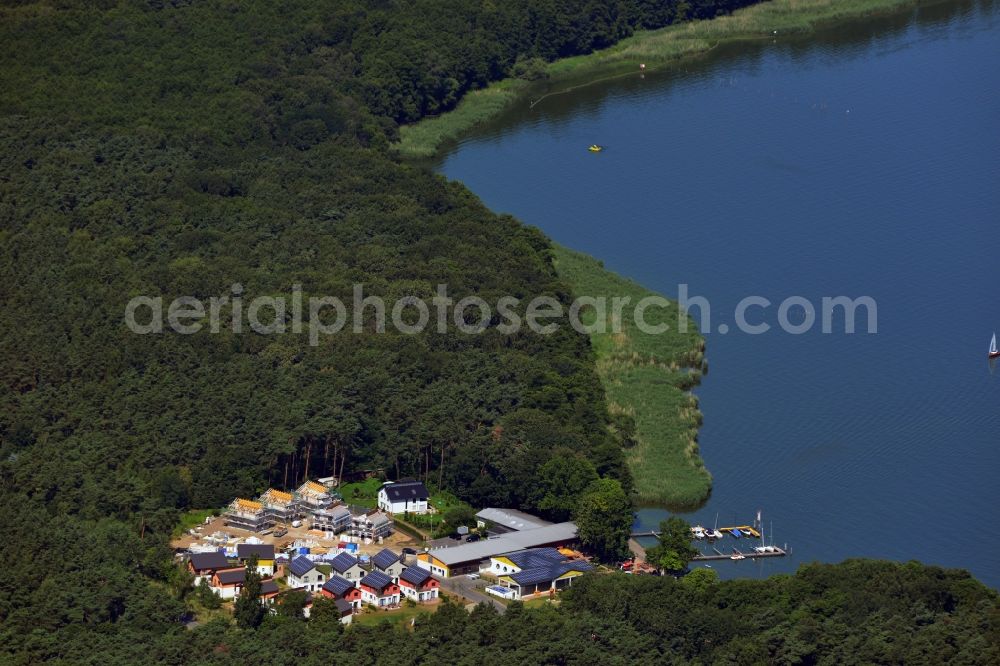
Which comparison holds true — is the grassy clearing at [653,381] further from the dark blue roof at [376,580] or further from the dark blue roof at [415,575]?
the dark blue roof at [376,580]

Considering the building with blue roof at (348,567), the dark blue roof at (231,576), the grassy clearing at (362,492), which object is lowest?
the dark blue roof at (231,576)

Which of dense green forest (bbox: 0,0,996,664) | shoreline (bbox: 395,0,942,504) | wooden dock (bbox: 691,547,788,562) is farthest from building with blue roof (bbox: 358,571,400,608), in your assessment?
shoreline (bbox: 395,0,942,504)

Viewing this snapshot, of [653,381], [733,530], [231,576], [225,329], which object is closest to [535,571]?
[733,530]

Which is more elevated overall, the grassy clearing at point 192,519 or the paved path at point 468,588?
the grassy clearing at point 192,519

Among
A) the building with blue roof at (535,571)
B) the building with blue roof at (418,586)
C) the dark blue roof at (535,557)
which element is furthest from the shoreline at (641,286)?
the building with blue roof at (418,586)

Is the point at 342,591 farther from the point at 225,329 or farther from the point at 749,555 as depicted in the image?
the point at 225,329

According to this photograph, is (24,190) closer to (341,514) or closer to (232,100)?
(232,100)
